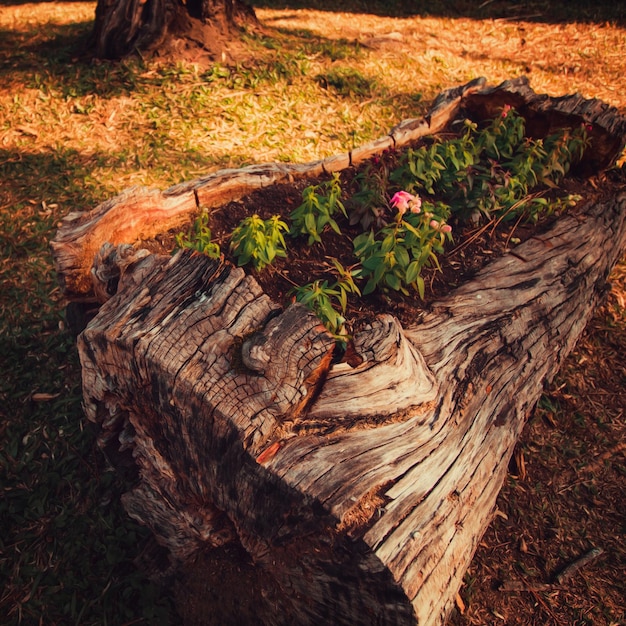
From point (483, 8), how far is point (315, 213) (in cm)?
650

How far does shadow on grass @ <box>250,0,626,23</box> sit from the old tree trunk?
244 inches

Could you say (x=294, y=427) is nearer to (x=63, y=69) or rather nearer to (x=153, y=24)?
(x=153, y=24)

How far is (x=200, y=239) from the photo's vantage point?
2578 millimetres

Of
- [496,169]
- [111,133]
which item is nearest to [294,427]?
[496,169]

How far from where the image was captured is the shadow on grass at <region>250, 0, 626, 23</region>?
288 inches

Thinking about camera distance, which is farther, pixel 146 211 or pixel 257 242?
pixel 146 211

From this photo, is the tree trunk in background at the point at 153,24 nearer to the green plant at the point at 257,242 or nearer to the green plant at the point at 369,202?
the green plant at the point at 369,202

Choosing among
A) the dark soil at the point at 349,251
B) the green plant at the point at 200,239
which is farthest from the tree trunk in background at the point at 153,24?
the green plant at the point at 200,239

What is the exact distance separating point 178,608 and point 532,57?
22.8ft

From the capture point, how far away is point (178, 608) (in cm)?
231

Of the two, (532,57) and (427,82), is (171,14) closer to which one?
(427,82)

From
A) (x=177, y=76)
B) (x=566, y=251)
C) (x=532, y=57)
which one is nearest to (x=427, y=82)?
(x=532, y=57)

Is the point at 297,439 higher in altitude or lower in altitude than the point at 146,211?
lower

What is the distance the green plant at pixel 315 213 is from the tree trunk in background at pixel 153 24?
353 cm
